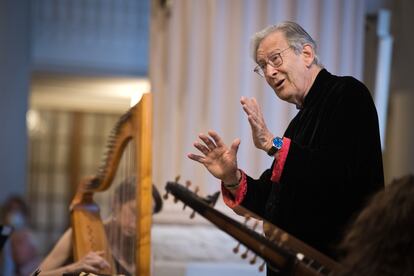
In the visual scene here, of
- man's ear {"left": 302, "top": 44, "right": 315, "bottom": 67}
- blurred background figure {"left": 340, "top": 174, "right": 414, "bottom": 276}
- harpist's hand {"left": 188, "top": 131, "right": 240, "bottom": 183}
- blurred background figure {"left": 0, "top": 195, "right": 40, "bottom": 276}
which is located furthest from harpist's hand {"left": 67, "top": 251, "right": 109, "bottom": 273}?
blurred background figure {"left": 0, "top": 195, "right": 40, "bottom": 276}

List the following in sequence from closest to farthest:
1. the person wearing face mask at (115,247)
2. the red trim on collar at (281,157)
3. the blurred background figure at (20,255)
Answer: the red trim on collar at (281,157) < the person wearing face mask at (115,247) < the blurred background figure at (20,255)

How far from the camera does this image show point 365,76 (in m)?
5.62

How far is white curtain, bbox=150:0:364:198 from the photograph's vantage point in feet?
14.5

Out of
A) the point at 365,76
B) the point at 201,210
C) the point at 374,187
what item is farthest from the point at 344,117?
the point at 365,76

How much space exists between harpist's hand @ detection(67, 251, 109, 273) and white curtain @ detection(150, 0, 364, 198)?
111 cm

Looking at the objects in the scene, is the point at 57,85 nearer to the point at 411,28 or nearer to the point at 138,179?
the point at 411,28

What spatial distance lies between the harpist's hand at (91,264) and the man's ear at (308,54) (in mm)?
1130

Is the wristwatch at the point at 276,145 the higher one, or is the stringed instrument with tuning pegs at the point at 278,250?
the wristwatch at the point at 276,145

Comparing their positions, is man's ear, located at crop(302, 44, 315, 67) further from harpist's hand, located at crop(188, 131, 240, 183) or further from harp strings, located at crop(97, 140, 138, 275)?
harp strings, located at crop(97, 140, 138, 275)

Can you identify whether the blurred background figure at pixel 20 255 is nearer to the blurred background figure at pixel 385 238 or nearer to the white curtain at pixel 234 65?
the white curtain at pixel 234 65

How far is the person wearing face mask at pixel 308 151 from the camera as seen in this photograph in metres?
2.51

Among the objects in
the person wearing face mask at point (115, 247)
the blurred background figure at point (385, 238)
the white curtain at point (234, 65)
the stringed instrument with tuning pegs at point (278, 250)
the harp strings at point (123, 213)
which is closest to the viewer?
the blurred background figure at point (385, 238)

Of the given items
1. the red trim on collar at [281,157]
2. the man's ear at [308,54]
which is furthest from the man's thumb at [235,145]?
the man's ear at [308,54]

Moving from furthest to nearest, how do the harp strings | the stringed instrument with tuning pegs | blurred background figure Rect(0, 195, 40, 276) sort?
blurred background figure Rect(0, 195, 40, 276) < the harp strings < the stringed instrument with tuning pegs
